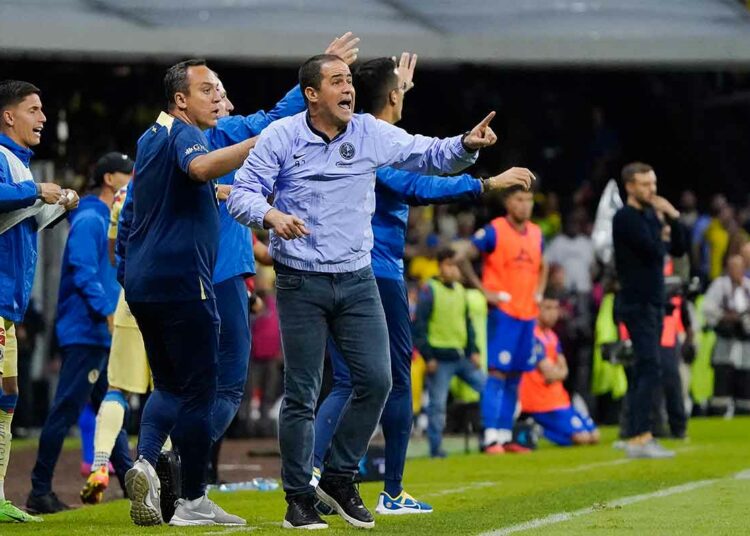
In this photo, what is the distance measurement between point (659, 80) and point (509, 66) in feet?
19.9

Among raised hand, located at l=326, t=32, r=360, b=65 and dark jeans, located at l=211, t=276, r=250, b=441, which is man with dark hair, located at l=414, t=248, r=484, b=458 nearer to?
dark jeans, located at l=211, t=276, r=250, b=441

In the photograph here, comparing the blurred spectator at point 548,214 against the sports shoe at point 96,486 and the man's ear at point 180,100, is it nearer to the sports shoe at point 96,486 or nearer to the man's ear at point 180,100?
the sports shoe at point 96,486

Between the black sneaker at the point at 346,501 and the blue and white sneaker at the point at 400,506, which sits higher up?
the black sneaker at the point at 346,501

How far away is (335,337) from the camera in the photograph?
8852mm

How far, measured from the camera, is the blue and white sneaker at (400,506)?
9984 millimetres

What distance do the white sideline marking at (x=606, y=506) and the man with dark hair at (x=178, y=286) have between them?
1.45 metres

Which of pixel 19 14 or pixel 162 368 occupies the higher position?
pixel 19 14

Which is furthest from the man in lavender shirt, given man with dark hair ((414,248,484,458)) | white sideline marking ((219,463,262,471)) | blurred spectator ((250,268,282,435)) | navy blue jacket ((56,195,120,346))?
blurred spectator ((250,268,282,435))

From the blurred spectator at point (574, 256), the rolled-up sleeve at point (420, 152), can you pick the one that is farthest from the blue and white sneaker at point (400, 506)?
the blurred spectator at point (574, 256)

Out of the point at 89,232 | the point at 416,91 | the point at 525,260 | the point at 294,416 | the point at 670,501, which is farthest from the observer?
the point at 416,91

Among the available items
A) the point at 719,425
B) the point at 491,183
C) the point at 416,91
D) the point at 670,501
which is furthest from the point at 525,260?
the point at 416,91

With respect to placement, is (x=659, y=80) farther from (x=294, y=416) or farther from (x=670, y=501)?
(x=294, y=416)

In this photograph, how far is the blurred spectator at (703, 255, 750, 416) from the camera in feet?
75.8

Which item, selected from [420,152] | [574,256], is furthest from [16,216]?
[574,256]
